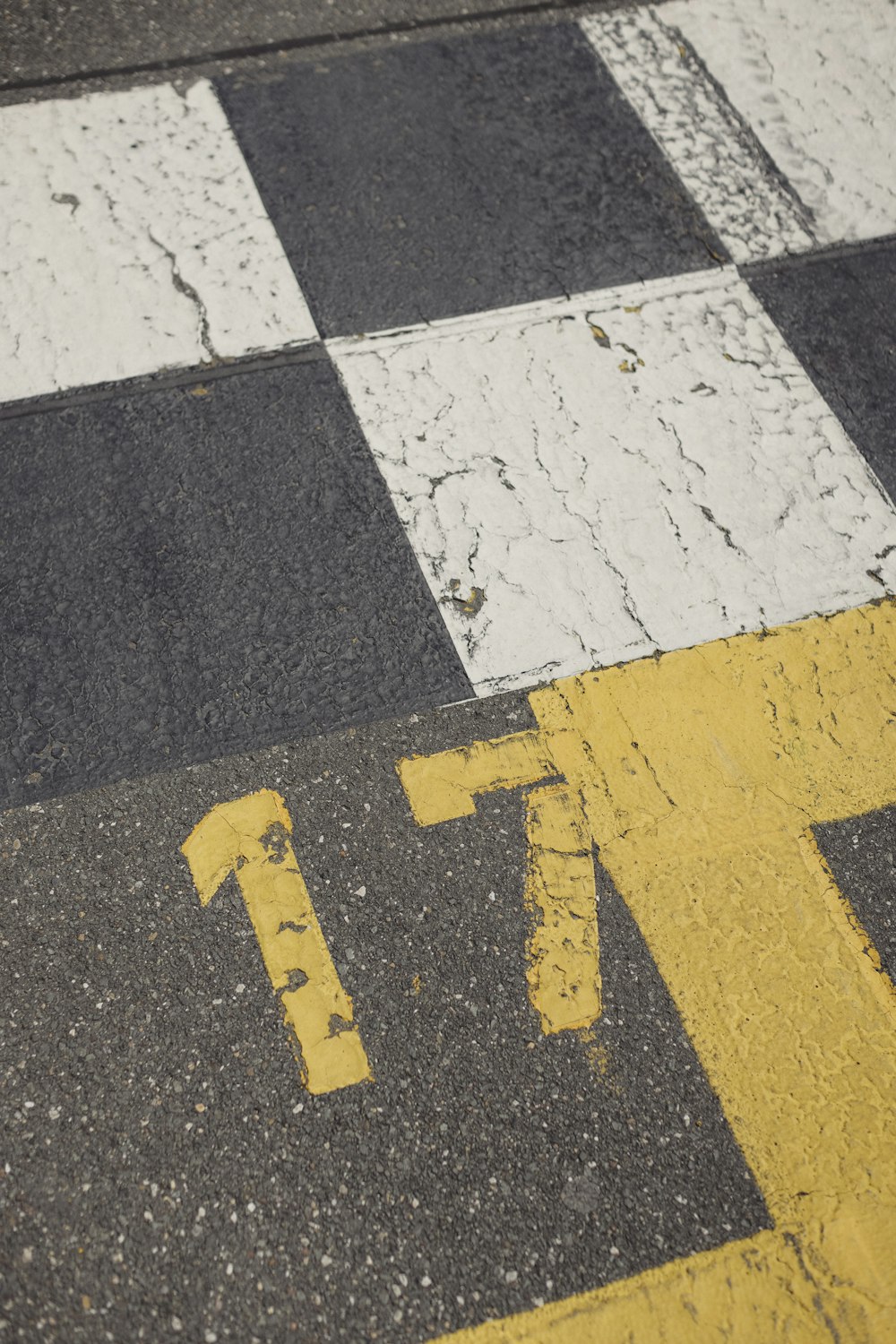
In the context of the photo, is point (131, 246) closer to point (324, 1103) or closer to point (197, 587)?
point (197, 587)

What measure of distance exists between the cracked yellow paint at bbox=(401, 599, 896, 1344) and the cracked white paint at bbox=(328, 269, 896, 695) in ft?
0.41

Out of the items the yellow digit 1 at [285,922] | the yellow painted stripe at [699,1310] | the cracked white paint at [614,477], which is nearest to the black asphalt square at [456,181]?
the cracked white paint at [614,477]

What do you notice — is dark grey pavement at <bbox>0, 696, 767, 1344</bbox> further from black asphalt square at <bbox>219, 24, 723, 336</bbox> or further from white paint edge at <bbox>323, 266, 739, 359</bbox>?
black asphalt square at <bbox>219, 24, 723, 336</bbox>

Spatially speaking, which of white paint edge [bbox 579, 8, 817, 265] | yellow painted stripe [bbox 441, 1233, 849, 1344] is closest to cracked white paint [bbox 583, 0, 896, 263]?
white paint edge [bbox 579, 8, 817, 265]

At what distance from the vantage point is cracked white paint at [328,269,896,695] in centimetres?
227

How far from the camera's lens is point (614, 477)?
2443 mm

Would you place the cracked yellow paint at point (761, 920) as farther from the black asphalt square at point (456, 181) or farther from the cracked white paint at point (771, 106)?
the cracked white paint at point (771, 106)

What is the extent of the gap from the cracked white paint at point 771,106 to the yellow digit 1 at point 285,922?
2.01 meters

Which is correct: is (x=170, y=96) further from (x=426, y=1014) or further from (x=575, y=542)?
(x=426, y=1014)

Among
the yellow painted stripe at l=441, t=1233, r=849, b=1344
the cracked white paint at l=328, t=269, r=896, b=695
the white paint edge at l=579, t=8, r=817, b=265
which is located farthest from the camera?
the white paint edge at l=579, t=8, r=817, b=265

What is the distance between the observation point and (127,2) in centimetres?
314

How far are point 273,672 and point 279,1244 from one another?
1023 mm

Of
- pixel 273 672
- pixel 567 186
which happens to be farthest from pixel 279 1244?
pixel 567 186

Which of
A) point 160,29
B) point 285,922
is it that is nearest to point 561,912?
point 285,922
